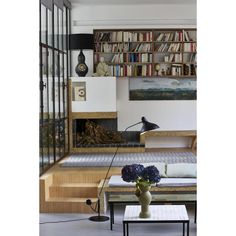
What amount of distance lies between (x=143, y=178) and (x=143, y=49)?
5441 millimetres

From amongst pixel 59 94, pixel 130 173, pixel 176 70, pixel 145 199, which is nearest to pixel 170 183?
pixel 145 199

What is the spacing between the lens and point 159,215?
5547mm

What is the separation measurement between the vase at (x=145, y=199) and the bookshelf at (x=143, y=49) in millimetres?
5265

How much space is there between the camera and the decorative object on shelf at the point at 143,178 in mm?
5277

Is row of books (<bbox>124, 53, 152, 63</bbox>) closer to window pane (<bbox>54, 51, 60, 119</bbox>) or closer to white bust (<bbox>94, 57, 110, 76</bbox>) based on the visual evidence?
white bust (<bbox>94, 57, 110, 76</bbox>)

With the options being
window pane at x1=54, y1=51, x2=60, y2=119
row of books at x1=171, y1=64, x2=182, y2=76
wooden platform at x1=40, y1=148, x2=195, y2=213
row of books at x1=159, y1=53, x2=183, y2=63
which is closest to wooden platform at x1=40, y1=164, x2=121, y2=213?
wooden platform at x1=40, y1=148, x2=195, y2=213

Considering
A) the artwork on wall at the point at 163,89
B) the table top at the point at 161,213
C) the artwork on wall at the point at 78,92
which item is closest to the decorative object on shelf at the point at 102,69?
the artwork on wall at the point at 78,92

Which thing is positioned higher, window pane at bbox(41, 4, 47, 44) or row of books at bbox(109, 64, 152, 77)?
window pane at bbox(41, 4, 47, 44)

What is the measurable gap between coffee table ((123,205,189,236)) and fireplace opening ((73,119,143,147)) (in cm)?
416

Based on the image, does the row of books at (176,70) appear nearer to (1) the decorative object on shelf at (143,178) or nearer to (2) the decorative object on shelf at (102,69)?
(2) the decorative object on shelf at (102,69)

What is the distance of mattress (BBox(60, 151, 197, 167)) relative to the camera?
8477mm

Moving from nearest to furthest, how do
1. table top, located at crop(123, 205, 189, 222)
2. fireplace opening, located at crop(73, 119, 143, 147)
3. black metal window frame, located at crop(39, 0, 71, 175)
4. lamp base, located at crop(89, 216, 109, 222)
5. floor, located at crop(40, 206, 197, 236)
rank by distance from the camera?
table top, located at crop(123, 205, 189, 222) → floor, located at crop(40, 206, 197, 236) → lamp base, located at crop(89, 216, 109, 222) → black metal window frame, located at crop(39, 0, 71, 175) → fireplace opening, located at crop(73, 119, 143, 147)

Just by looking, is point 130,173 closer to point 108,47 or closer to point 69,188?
point 69,188
